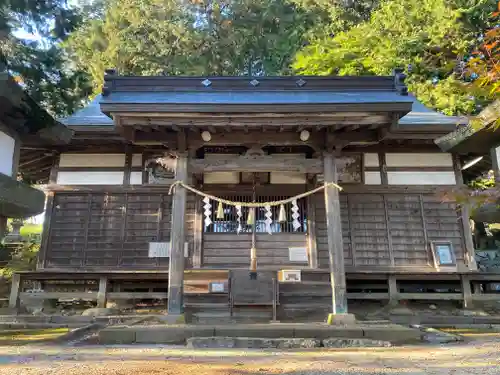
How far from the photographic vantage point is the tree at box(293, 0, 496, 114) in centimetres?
1395

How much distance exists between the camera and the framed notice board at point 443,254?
984 centimetres

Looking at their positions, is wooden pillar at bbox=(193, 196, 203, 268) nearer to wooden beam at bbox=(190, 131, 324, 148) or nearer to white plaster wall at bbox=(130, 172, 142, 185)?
white plaster wall at bbox=(130, 172, 142, 185)

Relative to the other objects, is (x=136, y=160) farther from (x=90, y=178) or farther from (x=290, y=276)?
(x=290, y=276)

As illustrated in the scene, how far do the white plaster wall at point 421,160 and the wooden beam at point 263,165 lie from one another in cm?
344

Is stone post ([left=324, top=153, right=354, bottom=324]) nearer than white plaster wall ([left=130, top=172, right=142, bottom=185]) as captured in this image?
Yes

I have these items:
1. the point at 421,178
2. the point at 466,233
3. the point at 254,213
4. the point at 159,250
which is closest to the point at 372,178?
the point at 421,178

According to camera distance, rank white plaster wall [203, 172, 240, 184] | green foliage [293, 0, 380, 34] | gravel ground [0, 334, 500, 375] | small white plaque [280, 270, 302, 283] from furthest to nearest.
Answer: green foliage [293, 0, 380, 34], white plaster wall [203, 172, 240, 184], small white plaque [280, 270, 302, 283], gravel ground [0, 334, 500, 375]

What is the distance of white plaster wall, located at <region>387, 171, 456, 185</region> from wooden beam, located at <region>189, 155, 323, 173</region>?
3.37 metres

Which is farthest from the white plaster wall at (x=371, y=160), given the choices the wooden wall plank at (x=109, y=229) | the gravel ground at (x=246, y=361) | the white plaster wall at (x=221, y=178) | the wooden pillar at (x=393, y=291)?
the gravel ground at (x=246, y=361)

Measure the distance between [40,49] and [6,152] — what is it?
3.17 m

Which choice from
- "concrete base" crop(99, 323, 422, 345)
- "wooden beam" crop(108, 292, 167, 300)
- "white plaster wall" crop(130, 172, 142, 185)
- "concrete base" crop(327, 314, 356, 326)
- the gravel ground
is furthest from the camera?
"white plaster wall" crop(130, 172, 142, 185)

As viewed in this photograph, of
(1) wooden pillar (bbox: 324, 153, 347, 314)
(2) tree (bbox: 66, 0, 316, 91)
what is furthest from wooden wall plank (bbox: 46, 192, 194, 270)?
(2) tree (bbox: 66, 0, 316, 91)

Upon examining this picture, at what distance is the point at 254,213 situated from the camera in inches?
389

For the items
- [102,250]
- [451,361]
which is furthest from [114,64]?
[451,361]
